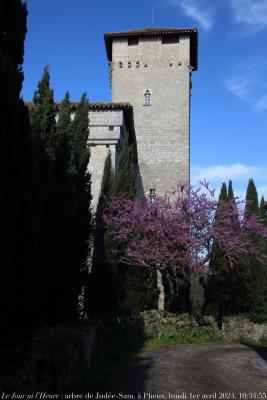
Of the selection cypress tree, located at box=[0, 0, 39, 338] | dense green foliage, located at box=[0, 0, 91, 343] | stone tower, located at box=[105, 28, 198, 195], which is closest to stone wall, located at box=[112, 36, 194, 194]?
stone tower, located at box=[105, 28, 198, 195]

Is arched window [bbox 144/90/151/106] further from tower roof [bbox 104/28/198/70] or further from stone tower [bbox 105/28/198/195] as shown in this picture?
tower roof [bbox 104/28/198/70]

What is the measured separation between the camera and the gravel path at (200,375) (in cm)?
721

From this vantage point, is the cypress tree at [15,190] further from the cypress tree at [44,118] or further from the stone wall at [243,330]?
the stone wall at [243,330]

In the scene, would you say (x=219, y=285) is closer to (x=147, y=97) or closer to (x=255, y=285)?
(x=255, y=285)

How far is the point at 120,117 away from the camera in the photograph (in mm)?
17172

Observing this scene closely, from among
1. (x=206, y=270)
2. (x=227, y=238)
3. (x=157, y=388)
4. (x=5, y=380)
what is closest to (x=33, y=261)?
(x=5, y=380)

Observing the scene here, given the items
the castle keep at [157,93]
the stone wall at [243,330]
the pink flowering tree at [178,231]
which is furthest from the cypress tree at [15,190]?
the castle keep at [157,93]

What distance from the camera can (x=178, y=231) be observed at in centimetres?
1567

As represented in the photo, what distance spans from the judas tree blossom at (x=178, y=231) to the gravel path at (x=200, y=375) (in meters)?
3.92

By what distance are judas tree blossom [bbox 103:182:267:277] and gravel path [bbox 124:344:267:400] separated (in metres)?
3.92

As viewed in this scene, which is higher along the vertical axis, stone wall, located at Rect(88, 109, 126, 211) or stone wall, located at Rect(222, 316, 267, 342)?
stone wall, located at Rect(88, 109, 126, 211)

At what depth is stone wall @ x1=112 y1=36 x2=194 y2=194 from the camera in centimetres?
2495

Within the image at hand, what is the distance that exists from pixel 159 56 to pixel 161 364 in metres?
20.1

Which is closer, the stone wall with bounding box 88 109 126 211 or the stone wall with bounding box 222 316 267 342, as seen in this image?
the stone wall with bounding box 222 316 267 342
